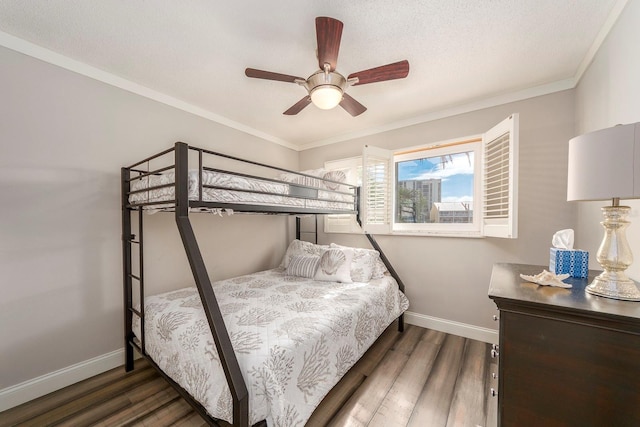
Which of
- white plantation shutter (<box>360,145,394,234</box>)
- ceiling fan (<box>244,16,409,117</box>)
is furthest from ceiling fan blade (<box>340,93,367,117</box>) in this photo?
white plantation shutter (<box>360,145,394,234</box>)

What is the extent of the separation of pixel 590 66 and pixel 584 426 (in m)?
2.27

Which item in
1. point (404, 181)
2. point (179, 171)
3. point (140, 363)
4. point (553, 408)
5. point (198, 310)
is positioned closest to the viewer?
point (553, 408)

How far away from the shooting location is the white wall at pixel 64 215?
5.33ft

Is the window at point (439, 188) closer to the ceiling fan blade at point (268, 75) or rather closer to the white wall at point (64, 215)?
the ceiling fan blade at point (268, 75)

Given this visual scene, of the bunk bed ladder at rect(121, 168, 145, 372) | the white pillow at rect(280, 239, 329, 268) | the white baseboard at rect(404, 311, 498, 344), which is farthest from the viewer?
the white pillow at rect(280, 239, 329, 268)

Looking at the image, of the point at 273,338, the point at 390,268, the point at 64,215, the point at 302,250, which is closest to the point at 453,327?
the point at 390,268

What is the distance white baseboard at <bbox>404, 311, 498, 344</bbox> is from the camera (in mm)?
2408

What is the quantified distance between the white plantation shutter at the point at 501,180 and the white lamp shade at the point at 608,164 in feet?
3.29

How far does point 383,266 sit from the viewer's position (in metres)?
2.79

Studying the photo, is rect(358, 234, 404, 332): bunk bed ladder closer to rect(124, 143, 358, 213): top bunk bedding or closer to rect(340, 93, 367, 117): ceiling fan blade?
rect(124, 143, 358, 213): top bunk bedding

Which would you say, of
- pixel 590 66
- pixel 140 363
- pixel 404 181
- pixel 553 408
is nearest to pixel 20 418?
pixel 140 363

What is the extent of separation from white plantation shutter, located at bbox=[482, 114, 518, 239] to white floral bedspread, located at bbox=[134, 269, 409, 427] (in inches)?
45.3

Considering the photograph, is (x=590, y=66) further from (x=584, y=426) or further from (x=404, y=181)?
(x=584, y=426)

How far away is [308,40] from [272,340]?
6.10 feet
